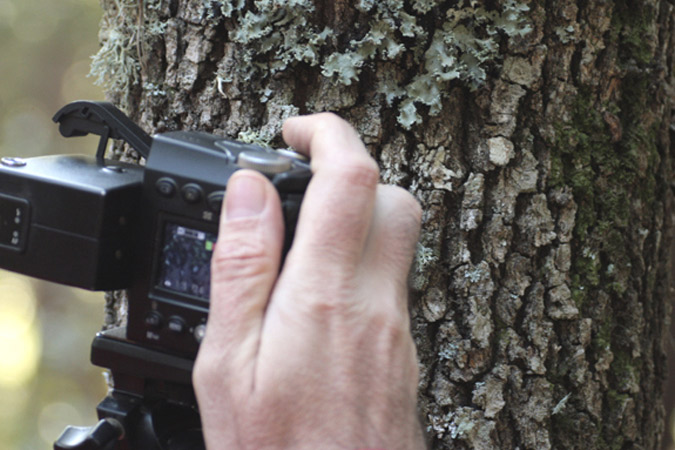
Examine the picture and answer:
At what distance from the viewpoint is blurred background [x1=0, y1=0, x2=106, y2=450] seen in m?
5.22

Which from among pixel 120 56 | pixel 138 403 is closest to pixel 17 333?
pixel 120 56

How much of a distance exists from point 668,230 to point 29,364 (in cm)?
528

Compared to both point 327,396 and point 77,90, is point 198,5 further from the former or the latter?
point 77,90

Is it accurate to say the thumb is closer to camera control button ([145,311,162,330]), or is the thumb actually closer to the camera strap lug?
camera control button ([145,311,162,330])

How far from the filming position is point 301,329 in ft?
2.52

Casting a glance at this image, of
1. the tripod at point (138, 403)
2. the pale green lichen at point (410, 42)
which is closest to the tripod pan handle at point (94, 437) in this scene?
the tripod at point (138, 403)

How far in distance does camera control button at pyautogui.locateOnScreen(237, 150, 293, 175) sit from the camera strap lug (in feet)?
0.77

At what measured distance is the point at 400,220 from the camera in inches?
35.4

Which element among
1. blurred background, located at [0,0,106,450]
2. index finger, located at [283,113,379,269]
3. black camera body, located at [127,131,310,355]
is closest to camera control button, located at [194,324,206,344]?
black camera body, located at [127,131,310,355]

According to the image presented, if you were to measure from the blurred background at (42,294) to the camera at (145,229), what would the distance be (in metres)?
4.57

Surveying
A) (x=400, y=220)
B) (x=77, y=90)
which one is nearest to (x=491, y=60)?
(x=400, y=220)

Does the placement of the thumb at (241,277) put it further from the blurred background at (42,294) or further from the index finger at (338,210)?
the blurred background at (42,294)

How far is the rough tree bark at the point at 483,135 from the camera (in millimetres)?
1165

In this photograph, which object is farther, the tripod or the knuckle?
the tripod
